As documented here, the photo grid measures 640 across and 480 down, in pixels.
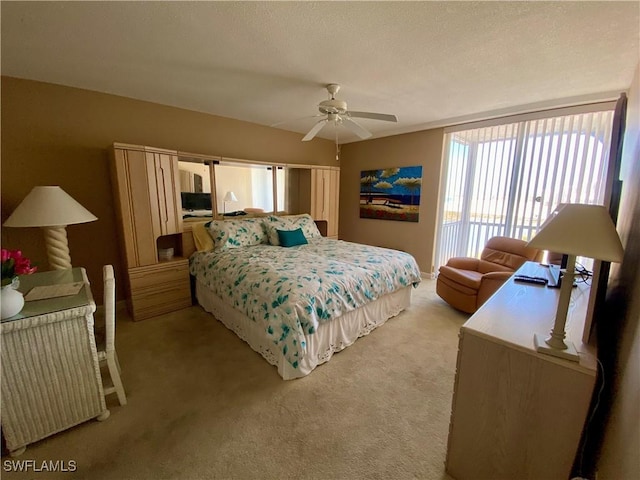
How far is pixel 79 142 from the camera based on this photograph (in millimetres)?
2674

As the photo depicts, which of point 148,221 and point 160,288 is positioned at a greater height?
point 148,221

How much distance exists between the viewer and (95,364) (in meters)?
1.52

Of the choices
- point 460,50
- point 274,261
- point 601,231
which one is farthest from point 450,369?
point 460,50

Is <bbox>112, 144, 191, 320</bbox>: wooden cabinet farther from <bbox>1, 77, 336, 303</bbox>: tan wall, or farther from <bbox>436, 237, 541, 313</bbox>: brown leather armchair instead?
<bbox>436, 237, 541, 313</bbox>: brown leather armchair

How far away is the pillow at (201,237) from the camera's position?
3.22 m

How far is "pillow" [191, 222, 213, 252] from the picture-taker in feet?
10.6

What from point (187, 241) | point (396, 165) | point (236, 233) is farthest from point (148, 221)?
point (396, 165)

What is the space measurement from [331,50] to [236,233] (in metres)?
2.22

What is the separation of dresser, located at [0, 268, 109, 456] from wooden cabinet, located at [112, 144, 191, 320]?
1213 millimetres

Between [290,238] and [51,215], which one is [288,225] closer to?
[290,238]

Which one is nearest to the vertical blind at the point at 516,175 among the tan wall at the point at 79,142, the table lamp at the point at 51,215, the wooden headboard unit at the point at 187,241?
the wooden headboard unit at the point at 187,241

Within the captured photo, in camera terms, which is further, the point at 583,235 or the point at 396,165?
the point at 396,165

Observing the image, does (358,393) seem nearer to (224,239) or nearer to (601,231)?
A: (601,231)

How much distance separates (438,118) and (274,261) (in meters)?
2.97
